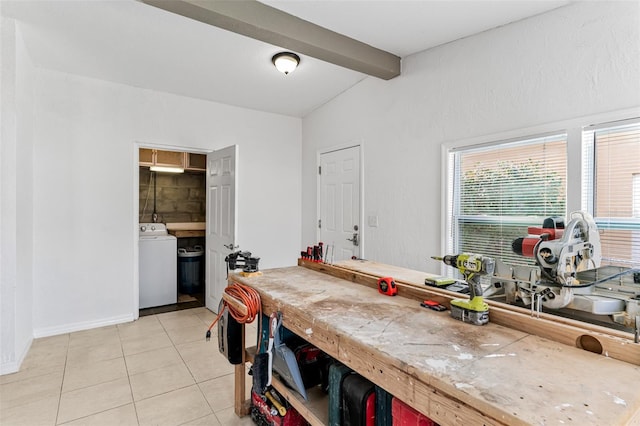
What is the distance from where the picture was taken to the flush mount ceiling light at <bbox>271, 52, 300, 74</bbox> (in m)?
2.97

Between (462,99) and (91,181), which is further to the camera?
(91,181)

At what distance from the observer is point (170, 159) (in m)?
4.44

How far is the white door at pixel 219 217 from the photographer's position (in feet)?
11.6

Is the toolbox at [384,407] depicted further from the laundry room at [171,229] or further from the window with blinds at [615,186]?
the laundry room at [171,229]

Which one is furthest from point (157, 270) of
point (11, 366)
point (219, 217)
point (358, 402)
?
point (358, 402)

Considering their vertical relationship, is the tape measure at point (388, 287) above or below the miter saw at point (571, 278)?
below

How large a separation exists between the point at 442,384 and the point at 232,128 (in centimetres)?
415

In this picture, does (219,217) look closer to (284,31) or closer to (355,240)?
(355,240)

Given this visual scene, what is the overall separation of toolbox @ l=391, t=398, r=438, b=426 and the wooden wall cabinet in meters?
4.37

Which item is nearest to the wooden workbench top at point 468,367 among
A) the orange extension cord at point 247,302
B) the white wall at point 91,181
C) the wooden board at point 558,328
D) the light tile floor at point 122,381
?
the wooden board at point 558,328

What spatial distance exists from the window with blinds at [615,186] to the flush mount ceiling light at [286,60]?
2453 millimetres

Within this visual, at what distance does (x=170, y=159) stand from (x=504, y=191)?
4.20 m

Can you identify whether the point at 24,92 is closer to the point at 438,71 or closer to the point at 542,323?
the point at 438,71

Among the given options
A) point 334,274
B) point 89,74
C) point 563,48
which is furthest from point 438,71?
point 89,74
